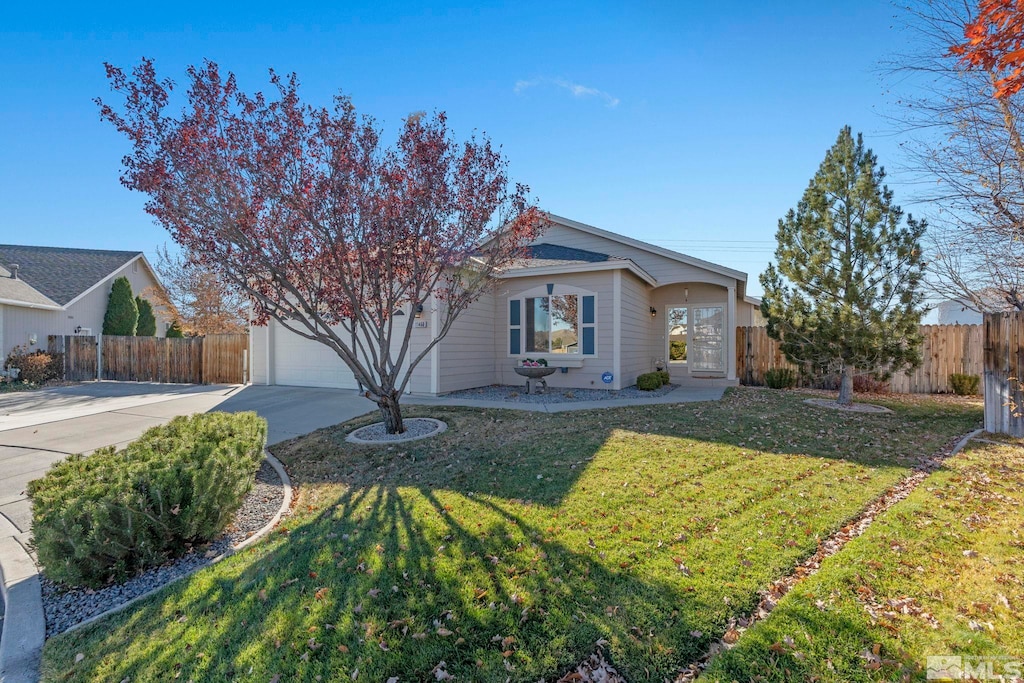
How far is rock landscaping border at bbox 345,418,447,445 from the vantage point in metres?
7.18

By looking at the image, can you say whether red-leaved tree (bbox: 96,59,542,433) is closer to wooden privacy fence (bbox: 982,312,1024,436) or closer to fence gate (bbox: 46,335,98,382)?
wooden privacy fence (bbox: 982,312,1024,436)

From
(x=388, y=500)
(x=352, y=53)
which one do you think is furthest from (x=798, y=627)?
(x=352, y=53)

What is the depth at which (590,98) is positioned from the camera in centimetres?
1055

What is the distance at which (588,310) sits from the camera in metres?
11.9

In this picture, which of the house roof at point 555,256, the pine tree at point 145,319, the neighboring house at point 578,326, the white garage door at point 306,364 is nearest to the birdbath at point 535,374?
the neighboring house at point 578,326

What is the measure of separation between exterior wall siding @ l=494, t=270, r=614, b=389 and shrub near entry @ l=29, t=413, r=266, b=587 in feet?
28.3

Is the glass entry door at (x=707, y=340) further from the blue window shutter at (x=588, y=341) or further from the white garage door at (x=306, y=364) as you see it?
the white garage door at (x=306, y=364)

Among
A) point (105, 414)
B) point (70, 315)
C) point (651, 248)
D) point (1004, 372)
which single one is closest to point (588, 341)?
point (651, 248)

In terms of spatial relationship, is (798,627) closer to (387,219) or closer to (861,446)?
(861,446)

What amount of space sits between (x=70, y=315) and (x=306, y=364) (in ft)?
46.5

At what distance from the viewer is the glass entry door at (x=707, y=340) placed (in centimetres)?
1464

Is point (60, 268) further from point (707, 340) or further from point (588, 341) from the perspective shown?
point (707, 340)

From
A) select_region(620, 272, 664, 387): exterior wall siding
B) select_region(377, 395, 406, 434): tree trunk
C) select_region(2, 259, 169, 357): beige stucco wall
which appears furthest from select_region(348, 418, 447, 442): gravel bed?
select_region(2, 259, 169, 357): beige stucco wall

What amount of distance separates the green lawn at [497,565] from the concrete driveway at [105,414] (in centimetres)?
268
